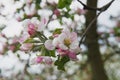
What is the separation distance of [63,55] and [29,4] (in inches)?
61.8

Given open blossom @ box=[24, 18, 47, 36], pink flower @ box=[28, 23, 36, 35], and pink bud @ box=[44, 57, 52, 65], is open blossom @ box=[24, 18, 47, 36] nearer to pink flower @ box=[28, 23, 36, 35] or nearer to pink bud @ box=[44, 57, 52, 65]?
pink flower @ box=[28, 23, 36, 35]

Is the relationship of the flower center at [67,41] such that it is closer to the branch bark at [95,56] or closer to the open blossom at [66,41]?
the open blossom at [66,41]

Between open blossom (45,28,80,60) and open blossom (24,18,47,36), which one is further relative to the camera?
open blossom (24,18,47,36)

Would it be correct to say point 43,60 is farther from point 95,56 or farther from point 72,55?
point 95,56

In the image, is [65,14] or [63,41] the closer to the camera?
[63,41]

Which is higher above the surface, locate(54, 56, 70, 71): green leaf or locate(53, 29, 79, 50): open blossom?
locate(53, 29, 79, 50): open blossom

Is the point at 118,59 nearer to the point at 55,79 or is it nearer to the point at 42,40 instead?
the point at 55,79

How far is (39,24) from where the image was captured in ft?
7.08

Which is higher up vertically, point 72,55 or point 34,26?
point 34,26

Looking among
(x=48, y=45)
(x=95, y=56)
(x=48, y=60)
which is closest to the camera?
(x=48, y=45)

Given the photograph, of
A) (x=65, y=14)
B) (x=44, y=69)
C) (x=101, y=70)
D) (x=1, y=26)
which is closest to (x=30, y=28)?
(x=65, y=14)

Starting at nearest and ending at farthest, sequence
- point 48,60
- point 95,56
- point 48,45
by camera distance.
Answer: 1. point 48,45
2. point 48,60
3. point 95,56

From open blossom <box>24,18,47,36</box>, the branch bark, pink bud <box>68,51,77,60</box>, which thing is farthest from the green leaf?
the branch bark

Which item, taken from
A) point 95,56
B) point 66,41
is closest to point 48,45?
point 66,41
